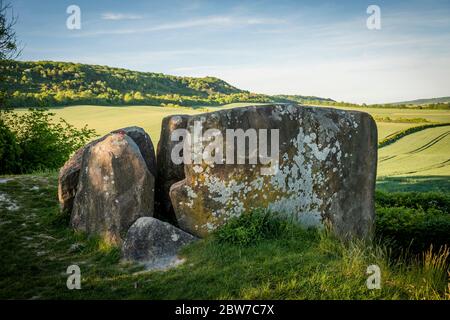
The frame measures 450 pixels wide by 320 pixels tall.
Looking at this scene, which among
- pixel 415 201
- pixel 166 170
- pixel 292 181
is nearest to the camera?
→ pixel 292 181

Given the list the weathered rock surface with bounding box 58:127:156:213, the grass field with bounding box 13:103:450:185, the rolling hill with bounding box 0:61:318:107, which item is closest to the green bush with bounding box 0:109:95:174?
the weathered rock surface with bounding box 58:127:156:213

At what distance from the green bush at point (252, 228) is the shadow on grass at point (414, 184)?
1312 cm

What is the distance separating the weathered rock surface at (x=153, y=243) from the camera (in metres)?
6.84

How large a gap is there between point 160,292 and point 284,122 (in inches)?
178

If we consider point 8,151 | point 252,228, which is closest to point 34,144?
point 8,151

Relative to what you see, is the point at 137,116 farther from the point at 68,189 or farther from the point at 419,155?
the point at 68,189

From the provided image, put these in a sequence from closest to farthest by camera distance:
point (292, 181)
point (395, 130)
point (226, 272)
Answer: point (226, 272) → point (292, 181) → point (395, 130)

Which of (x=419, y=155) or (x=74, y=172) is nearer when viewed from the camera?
(x=74, y=172)

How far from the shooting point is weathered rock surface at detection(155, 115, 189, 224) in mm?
9234

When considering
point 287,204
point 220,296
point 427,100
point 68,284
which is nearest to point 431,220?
point 287,204

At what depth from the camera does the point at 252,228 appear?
23.4ft

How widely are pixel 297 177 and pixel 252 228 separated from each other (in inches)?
65.3

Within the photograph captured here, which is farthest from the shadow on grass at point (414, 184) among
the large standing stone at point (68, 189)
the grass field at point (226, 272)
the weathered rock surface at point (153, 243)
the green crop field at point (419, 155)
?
the large standing stone at point (68, 189)

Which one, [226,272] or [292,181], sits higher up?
[292,181]
